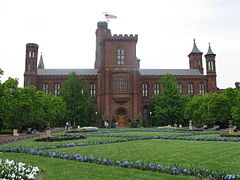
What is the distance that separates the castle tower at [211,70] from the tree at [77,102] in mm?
31030

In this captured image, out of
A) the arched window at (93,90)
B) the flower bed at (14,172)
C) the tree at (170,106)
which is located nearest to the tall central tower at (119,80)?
the tree at (170,106)

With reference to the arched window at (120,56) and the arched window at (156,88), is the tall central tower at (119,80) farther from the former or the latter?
the arched window at (156,88)

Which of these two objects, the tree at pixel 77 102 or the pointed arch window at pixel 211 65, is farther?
the pointed arch window at pixel 211 65

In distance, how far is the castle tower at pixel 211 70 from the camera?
63.1 meters

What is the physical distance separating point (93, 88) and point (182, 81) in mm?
22574

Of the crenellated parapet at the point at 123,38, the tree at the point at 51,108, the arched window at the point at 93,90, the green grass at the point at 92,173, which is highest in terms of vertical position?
the crenellated parapet at the point at 123,38

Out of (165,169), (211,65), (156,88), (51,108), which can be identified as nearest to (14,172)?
(165,169)

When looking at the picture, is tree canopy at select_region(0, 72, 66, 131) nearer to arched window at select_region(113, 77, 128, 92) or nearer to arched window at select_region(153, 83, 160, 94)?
arched window at select_region(113, 77, 128, 92)

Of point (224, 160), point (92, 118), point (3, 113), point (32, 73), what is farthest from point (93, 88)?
point (224, 160)

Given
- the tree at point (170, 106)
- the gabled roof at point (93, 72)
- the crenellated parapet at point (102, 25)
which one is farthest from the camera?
the crenellated parapet at point (102, 25)

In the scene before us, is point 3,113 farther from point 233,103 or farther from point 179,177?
point 233,103

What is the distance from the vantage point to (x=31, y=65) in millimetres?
59625

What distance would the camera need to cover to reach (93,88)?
60656 millimetres

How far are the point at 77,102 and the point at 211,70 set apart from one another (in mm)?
35032
